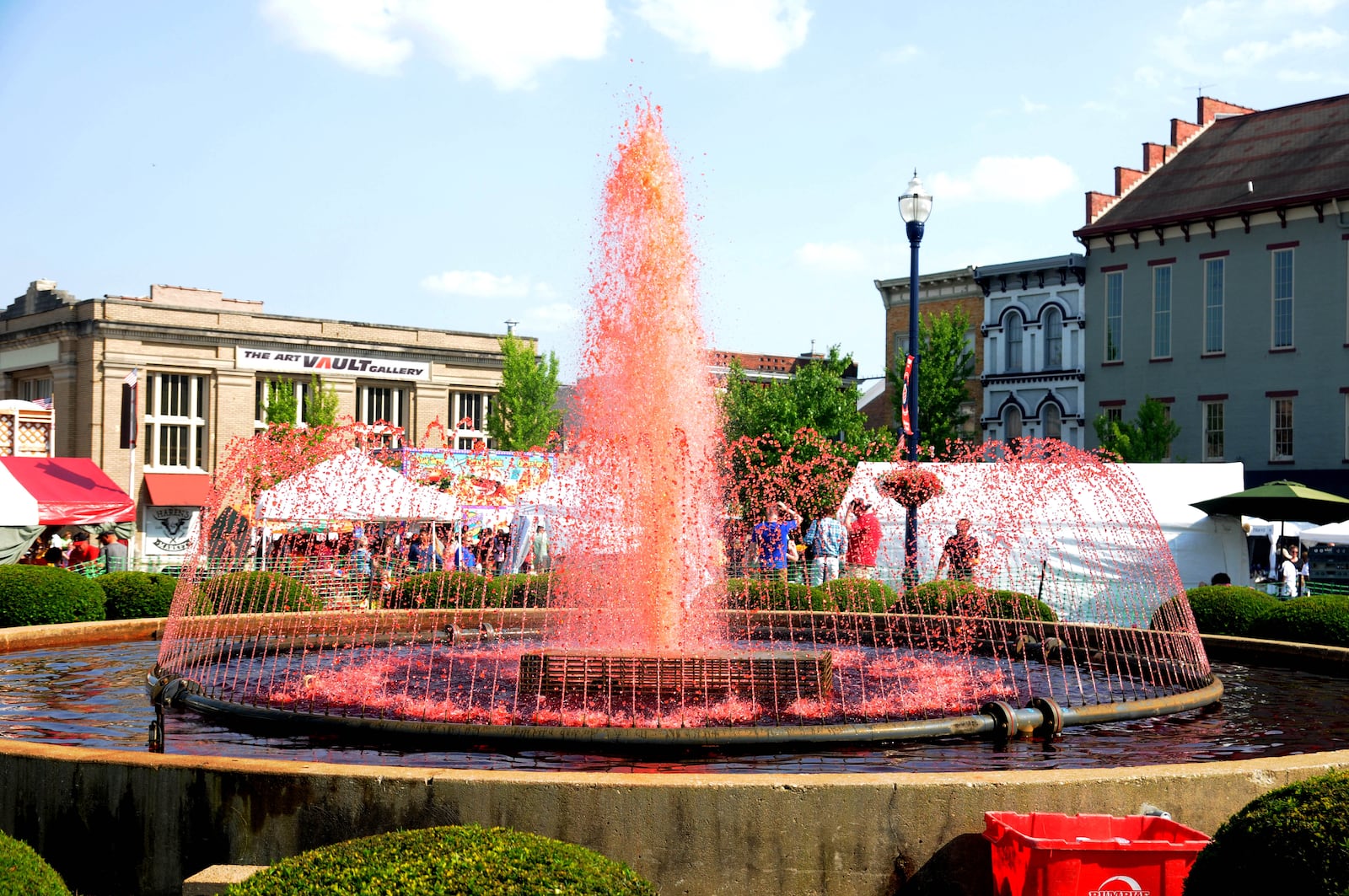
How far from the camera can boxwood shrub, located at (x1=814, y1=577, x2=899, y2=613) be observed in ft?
61.8

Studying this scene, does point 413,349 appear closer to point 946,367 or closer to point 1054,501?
point 946,367

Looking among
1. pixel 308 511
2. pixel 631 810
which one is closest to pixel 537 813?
pixel 631 810

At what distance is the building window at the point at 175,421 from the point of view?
53.1 meters

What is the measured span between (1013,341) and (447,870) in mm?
51504

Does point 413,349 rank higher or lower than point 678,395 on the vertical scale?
higher

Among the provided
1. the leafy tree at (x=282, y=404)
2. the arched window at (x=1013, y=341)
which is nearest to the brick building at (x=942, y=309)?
the arched window at (x=1013, y=341)

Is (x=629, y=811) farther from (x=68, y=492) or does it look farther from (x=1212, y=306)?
(x=1212, y=306)

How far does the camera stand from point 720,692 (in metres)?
10.7

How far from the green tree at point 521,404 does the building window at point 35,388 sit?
1873 centimetres

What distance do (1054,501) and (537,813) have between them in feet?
64.8

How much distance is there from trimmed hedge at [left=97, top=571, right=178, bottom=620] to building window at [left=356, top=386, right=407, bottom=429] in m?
42.1

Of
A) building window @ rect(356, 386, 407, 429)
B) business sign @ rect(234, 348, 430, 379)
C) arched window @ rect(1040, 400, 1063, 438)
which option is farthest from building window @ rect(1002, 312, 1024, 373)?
building window @ rect(356, 386, 407, 429)

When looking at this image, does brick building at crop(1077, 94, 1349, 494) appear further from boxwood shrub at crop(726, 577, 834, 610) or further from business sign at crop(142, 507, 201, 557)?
business sign at crop(142, 507, 201, 557)

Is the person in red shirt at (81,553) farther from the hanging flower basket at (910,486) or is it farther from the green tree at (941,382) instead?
the green tree at (941,382)
